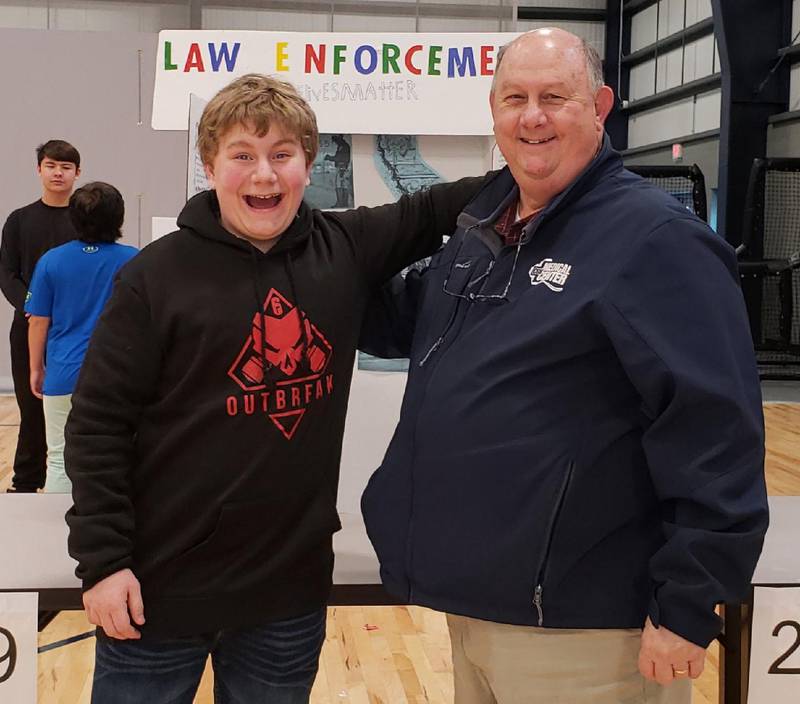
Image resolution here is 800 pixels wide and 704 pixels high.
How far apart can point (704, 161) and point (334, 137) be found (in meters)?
9.93

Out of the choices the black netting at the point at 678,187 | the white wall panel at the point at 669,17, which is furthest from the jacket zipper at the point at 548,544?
the white wall panel at the point at 669,17

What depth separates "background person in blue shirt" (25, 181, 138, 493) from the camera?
10.5 ft

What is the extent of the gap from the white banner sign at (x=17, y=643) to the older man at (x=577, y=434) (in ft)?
2.04

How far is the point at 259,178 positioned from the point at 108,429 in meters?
0.39

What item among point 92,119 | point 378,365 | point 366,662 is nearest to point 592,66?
point 378,365

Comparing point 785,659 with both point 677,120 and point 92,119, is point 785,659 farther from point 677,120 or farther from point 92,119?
point 677,120

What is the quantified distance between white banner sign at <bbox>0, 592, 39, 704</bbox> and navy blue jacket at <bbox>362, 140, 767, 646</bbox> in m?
0.64

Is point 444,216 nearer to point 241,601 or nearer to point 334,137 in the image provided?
point 241,601

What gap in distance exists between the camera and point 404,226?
4.98 feet

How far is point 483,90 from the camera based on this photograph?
2.43 metres

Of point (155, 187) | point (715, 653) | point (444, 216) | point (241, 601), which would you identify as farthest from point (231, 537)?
point (155, 187)

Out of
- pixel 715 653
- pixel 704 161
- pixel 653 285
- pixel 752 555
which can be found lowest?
pixel 715 653

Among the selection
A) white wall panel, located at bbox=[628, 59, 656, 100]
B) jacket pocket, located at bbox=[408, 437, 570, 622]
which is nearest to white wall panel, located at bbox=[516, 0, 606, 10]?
white wall panel, located at bbox=[628, 59, 656, 100]

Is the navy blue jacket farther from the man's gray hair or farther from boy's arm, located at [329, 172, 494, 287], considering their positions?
boy's arm, located at [329, 172, 494, 287]
